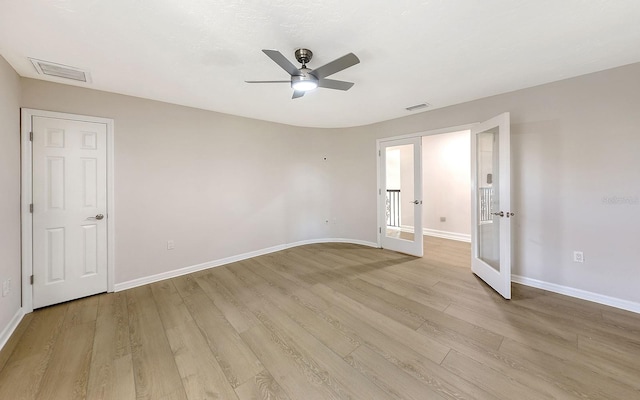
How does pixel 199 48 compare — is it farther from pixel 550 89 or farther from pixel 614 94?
pixel 614 94

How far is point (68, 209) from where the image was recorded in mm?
2576

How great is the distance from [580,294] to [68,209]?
5.84 m

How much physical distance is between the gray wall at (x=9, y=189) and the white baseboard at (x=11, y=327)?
0.03 meters

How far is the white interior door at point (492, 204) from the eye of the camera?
8.43 feet

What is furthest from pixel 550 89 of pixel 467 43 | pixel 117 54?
pixel 117 54

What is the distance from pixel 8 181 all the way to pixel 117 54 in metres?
1.53

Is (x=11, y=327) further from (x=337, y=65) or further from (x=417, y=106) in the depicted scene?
(x=417, y=106)

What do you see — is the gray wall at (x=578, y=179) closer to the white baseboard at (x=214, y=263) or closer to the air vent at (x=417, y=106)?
the air vent at (x=417, y=106)

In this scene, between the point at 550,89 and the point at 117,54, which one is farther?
the point at 550,89

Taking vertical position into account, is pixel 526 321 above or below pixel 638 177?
below

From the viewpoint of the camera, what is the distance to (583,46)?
200cm

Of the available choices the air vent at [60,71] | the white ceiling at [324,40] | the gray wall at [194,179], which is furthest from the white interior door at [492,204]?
the air vent at [60,71]

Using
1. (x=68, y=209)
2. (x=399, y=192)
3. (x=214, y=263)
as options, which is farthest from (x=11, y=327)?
(x=399, y=192)

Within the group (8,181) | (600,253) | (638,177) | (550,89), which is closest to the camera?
(8,181)
